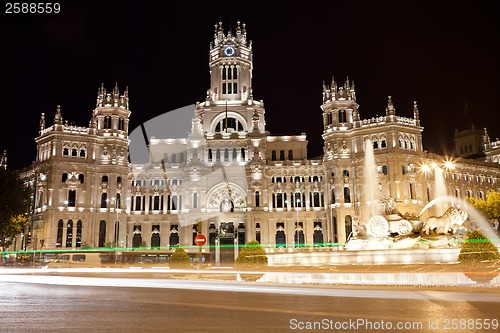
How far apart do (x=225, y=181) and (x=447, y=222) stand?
2317 inches

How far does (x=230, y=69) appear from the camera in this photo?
11106cm

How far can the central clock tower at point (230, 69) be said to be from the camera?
108 m

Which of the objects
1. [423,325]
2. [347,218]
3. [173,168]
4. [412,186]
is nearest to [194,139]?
[173,168]

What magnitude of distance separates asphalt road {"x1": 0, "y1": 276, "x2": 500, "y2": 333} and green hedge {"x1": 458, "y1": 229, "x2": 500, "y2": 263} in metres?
8.83

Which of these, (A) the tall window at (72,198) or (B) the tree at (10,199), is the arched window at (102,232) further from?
(B) the tree at (10,199)

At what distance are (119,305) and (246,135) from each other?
80.5m

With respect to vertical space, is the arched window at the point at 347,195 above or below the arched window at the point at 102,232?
above

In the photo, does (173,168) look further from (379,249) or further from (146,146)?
(379,249)

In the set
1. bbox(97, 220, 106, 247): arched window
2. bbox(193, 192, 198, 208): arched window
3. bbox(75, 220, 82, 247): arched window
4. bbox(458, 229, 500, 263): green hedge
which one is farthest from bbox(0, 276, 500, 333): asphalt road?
bbox(193, 192, 198, 208): arched window

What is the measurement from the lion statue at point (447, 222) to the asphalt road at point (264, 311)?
18363 mm

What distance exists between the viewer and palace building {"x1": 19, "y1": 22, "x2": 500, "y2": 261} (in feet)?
272

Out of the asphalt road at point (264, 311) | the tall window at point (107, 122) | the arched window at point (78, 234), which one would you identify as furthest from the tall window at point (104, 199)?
the asphalt road at point (264, 311)

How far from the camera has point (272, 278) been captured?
27.1 m

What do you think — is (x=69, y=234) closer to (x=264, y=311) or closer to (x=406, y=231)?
(x=406, y=231)
